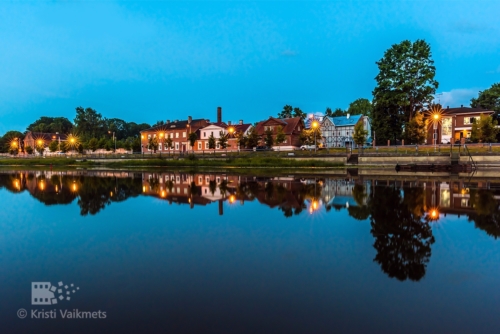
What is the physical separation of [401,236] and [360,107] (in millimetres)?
93079

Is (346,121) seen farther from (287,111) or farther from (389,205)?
(389,205)

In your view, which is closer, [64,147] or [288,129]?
[288,129]

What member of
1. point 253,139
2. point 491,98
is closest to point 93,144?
point 253,139

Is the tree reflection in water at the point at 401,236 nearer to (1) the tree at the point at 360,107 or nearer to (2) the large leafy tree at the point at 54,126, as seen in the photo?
(1) the tree at the point at 360,107

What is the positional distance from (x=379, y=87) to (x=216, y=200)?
152 feet

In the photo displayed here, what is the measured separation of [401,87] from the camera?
2084 inches

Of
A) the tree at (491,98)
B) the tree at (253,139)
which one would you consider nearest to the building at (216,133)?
the tree at (253,139)

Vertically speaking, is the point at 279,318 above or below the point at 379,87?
below

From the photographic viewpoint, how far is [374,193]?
21.7 meters

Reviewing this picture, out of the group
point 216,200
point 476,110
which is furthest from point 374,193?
point 476,110

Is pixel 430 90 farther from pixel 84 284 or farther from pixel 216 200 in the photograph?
pixel 84 284

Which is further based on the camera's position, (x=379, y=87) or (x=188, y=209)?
(x=379, y=87)

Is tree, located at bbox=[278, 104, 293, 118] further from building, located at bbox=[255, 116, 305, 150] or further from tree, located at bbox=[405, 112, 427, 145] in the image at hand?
tree, located at bbox=[405, 112, 427, 145]

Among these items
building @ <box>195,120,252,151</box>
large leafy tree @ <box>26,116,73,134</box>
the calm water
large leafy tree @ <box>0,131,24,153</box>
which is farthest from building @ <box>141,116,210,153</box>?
large leafy tree @ <box>26,116,73,134</box>
